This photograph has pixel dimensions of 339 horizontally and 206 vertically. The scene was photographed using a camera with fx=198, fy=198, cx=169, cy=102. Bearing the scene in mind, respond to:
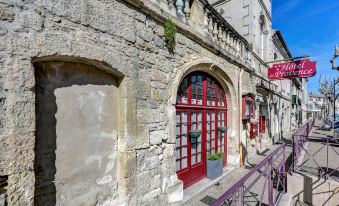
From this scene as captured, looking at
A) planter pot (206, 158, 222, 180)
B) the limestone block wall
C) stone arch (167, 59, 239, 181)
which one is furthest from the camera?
planter pot (206, 158, 222, 180)

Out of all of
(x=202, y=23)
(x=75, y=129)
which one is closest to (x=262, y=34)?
(x=202, y=23)

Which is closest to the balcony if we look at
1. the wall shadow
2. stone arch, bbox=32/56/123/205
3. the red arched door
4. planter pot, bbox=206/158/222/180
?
the red arched door

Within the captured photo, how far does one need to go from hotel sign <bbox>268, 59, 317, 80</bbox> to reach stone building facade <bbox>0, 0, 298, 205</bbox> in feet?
14.9

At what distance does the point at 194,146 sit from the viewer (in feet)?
14.8

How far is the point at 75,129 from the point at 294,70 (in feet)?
23.3

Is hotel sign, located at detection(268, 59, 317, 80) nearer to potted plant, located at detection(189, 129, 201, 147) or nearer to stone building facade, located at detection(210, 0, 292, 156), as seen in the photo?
stone building facade, located at detection(210, 0, 292, 156)

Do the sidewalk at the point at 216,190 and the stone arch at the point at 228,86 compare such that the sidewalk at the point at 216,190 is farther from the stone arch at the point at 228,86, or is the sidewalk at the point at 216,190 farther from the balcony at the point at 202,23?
the balcony at the point at 202,23

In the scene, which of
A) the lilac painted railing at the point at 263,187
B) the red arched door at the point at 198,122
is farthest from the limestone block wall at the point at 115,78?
the lilac painted railing at the point at 263,187

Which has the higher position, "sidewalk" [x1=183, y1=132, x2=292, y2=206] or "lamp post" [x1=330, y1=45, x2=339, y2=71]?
"lamp post" [x1=330, y1=45, x2=339, y2=71]

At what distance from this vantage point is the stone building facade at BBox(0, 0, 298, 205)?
165 centimetres

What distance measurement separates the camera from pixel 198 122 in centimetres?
468

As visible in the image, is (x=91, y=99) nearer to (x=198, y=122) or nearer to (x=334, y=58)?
(x=198, y=122)

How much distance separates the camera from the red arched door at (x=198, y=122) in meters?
4.16

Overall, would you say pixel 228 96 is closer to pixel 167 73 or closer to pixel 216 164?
pixel 216 164
